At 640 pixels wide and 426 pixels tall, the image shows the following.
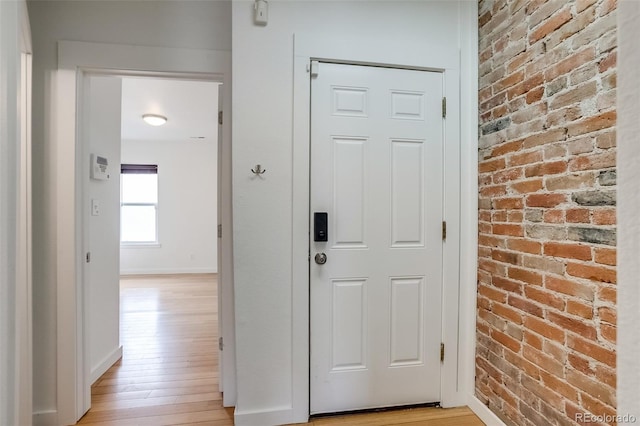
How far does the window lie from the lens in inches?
231

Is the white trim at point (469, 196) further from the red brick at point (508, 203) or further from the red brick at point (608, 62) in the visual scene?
the red brick at point (608, 62)

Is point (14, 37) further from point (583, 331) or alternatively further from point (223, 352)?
point (583, 331)

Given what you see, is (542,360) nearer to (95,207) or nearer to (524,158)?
(524,158)

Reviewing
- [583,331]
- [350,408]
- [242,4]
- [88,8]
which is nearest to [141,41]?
[88,8]

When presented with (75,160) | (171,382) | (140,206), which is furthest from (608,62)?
(140,206)

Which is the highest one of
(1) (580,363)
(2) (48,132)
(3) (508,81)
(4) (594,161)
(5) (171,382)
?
(3) (508,81)

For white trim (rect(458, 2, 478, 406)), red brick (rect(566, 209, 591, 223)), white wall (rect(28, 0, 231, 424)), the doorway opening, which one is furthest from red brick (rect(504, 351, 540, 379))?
white wall (rect(28, 0, 231, 424))

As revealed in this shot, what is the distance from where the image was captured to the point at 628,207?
0.43 metres

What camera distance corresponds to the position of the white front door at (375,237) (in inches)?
71.1

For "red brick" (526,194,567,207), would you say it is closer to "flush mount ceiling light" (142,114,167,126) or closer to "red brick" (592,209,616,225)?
"red brick" (592,209,616,225)

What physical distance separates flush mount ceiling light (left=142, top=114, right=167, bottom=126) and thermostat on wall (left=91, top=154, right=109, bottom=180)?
7.00ft

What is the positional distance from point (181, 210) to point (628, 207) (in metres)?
6.36

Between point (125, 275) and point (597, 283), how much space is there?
21.2ft

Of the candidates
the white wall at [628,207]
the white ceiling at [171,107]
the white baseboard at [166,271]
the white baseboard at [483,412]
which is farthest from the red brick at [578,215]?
the white baseboard at [166,271]
